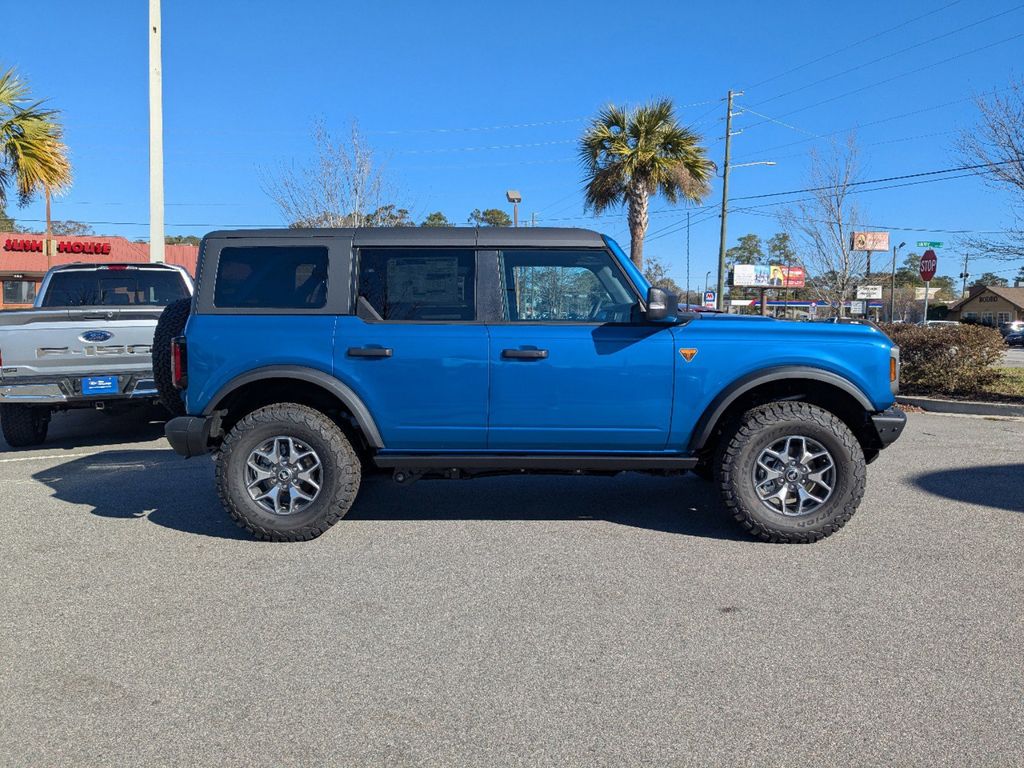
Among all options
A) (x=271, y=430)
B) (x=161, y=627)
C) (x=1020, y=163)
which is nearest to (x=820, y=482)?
(x=271, y=430)

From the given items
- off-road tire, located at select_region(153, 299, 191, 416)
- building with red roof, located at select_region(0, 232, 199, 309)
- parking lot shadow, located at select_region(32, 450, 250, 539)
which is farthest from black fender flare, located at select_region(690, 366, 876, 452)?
building with red roof, located at select_region(0, 232, 199, 309)

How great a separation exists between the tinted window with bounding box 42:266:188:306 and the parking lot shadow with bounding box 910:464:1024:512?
788 centimetres

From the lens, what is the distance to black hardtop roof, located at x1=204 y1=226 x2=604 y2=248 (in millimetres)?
4840

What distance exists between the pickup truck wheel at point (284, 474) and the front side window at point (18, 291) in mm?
33761

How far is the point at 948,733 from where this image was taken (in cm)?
266

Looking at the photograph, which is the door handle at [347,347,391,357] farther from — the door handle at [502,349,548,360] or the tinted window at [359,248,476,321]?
the door handle at [502,349,548,360]

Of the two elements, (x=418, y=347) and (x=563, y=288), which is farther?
(x=563, y=288)

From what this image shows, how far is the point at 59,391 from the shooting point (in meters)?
7.13

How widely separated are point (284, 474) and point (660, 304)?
2.55 metres

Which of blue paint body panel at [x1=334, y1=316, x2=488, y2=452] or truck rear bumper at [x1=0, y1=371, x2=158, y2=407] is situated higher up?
blue paint body panel at [x1=334, y1=316, x2=488, y2=452]

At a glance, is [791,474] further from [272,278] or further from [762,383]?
[272,278]

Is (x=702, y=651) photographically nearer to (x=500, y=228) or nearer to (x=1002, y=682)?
(x=1002, y=682)

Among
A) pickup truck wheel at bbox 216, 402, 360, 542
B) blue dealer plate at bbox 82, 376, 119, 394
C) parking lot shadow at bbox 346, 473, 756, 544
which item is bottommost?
parking lot shadow at bbox 346, 473, 756, 544

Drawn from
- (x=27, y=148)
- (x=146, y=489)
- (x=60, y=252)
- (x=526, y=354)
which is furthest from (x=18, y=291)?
(x=526, y=354)
